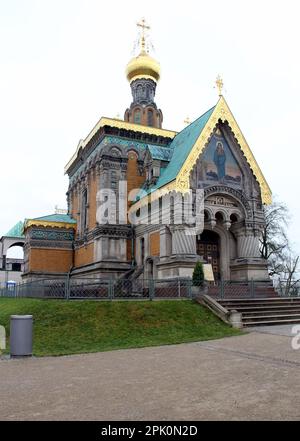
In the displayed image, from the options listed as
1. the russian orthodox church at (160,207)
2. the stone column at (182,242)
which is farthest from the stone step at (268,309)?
the stone column at (182,242)

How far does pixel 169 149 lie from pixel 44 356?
20760 mm

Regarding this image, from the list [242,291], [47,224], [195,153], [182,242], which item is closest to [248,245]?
[242,291]

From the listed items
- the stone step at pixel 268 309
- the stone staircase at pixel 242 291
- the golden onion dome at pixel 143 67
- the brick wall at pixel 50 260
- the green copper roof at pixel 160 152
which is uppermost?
the golden onion dome at pixel 143 67

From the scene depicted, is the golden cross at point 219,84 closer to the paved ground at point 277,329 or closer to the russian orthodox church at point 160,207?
the russian orthodox church at point 160,207

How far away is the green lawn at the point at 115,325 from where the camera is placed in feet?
40.7

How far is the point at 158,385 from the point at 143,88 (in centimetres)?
3071

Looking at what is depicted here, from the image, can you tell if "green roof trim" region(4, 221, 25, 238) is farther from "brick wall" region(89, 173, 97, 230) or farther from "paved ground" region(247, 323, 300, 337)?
"paved ground" region(247, 323, 300, 337)

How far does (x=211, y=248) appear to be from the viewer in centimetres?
2591

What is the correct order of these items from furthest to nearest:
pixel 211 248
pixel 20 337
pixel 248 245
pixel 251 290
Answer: pixel 211 248
pixel 248 245
pixel 251 290
pixel 20 337

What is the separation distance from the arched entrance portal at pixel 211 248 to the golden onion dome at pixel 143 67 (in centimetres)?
1616

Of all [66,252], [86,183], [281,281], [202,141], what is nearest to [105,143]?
[86,183]

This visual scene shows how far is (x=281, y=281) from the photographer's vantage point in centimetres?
2291

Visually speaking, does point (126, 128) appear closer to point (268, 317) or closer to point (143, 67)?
point (143, 67)

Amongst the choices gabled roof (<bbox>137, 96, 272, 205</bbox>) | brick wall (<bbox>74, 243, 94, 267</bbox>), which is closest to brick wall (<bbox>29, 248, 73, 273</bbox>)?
brick wall (<bbox>74, 243, 94, 267</bbox>)
